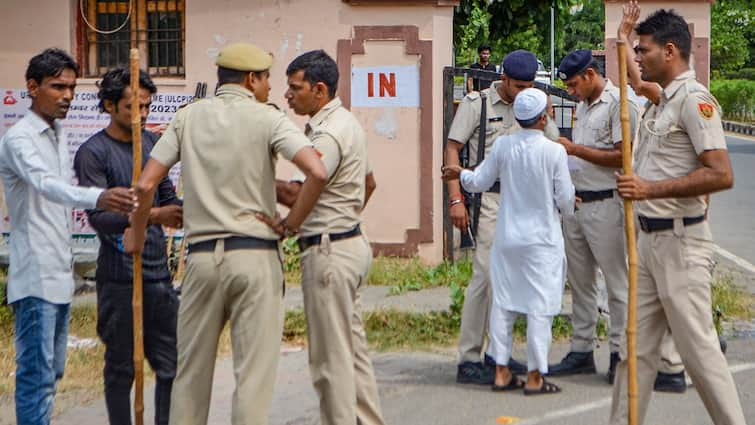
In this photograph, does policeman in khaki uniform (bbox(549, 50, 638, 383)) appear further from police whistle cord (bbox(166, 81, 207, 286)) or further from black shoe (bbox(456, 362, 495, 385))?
police whistle cord (bbox(166, 81, 207, 286))

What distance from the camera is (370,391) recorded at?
619cm

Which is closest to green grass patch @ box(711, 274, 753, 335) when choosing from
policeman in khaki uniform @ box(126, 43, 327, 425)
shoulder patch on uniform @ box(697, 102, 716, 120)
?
shoulder patch on uniform @ box(697, 102, 716, 120)

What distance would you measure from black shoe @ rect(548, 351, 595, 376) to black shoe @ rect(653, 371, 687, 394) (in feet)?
1.89

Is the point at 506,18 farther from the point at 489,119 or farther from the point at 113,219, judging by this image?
the point at 113,219

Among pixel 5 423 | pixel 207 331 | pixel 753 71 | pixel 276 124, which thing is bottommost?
pixel 5 423

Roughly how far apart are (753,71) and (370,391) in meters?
54.8

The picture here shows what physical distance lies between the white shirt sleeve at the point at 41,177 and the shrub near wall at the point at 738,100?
39.4m

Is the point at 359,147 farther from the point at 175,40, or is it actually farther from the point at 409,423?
the point at 175,40

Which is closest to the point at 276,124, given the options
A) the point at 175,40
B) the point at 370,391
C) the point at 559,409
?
the point at 370,391

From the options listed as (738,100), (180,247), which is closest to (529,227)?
(180,247)

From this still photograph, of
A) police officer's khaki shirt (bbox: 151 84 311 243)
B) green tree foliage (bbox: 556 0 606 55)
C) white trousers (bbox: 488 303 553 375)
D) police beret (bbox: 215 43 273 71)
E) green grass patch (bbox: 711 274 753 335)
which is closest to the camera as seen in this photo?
police officer's khaki shirt (bbox: 151 84 311 243)

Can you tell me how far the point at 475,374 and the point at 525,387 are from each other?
0.38 m

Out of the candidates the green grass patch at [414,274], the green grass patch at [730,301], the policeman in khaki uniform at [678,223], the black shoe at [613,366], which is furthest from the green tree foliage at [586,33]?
the policeman in khaki uniform at [678,223]

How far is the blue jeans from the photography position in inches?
219
